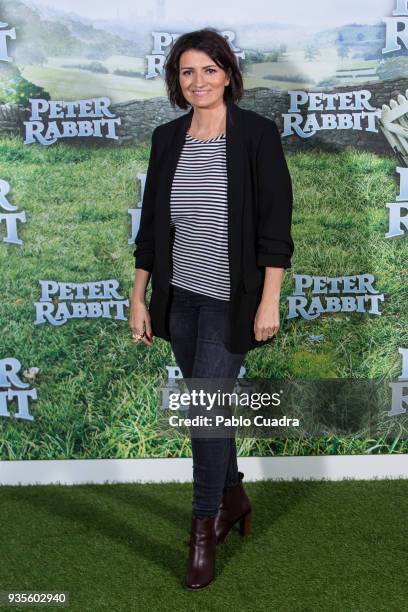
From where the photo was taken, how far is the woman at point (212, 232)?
89.0 inches

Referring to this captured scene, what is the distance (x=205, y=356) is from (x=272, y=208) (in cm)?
47

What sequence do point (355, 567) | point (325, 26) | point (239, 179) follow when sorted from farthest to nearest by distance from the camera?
point (325, 26), point (355, 567), point (239, 179)

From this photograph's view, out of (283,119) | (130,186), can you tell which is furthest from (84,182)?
(283,119)

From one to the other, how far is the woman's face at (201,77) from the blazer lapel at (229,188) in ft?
0.25

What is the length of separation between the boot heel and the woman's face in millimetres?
1402

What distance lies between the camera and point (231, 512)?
266cm

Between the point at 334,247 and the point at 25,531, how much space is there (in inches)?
64.4

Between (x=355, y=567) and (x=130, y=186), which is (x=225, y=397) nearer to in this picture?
(x=355, y=567)

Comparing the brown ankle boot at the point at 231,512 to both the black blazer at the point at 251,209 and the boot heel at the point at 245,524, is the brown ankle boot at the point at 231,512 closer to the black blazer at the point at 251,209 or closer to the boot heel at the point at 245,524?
the boot heel at the point at 245,524

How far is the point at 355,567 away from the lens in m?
2.56

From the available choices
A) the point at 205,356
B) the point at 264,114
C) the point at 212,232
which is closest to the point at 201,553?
the point at 205,356

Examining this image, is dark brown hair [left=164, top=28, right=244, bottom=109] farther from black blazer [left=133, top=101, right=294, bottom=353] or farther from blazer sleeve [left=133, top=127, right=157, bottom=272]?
blazer sleeve [left=133, top=127, right=157, bottom=272]

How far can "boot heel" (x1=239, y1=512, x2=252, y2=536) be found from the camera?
2746 millimetres

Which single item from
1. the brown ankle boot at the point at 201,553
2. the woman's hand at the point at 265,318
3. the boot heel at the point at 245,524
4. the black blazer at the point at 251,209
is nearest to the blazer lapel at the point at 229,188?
the black blazer at the point at 251,209
